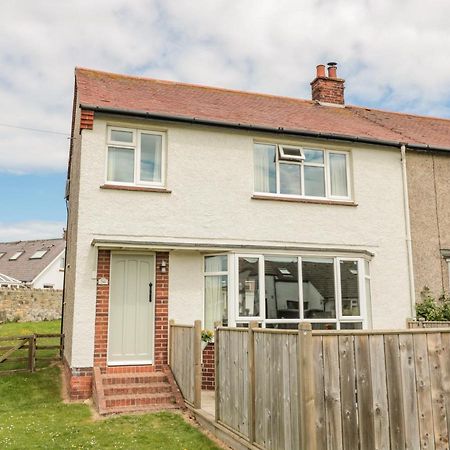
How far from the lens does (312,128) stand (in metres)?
12.4

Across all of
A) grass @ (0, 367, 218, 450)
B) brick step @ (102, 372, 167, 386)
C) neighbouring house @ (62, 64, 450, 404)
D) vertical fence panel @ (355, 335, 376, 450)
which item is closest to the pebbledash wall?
neighbouring house @ (62, 64, 450, 404)

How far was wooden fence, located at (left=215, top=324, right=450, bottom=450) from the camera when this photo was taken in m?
4.85

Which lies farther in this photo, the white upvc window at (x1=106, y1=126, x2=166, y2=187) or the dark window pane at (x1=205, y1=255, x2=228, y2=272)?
the dark window pane at (x1=205, y1=255, x2=228, y2=272)

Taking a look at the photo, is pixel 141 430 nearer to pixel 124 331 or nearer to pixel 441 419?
pixel 124 331

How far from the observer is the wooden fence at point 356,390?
485 cm


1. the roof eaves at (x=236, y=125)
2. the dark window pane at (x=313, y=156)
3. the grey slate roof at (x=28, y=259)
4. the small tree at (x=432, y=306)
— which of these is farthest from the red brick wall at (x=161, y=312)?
the grey slate roof at (x=28, y=259)

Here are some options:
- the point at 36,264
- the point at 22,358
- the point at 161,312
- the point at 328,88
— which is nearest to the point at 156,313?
the point at 161,312

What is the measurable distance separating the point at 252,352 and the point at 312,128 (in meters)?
7.55

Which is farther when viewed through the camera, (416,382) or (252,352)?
(252,352)

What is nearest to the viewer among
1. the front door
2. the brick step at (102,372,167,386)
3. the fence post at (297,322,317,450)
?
the fence post at (297,322,317,450)

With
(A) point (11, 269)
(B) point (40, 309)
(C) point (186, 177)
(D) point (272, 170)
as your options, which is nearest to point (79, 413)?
(C) point (186, 177)

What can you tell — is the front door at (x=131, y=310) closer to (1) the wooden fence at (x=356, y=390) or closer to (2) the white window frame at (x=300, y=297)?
(2) the white window frame at (x=300, y=297)

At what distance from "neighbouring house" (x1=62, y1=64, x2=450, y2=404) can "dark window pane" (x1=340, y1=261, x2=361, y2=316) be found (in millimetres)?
31

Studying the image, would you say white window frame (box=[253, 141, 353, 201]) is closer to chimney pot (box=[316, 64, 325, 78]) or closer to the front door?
the front door
